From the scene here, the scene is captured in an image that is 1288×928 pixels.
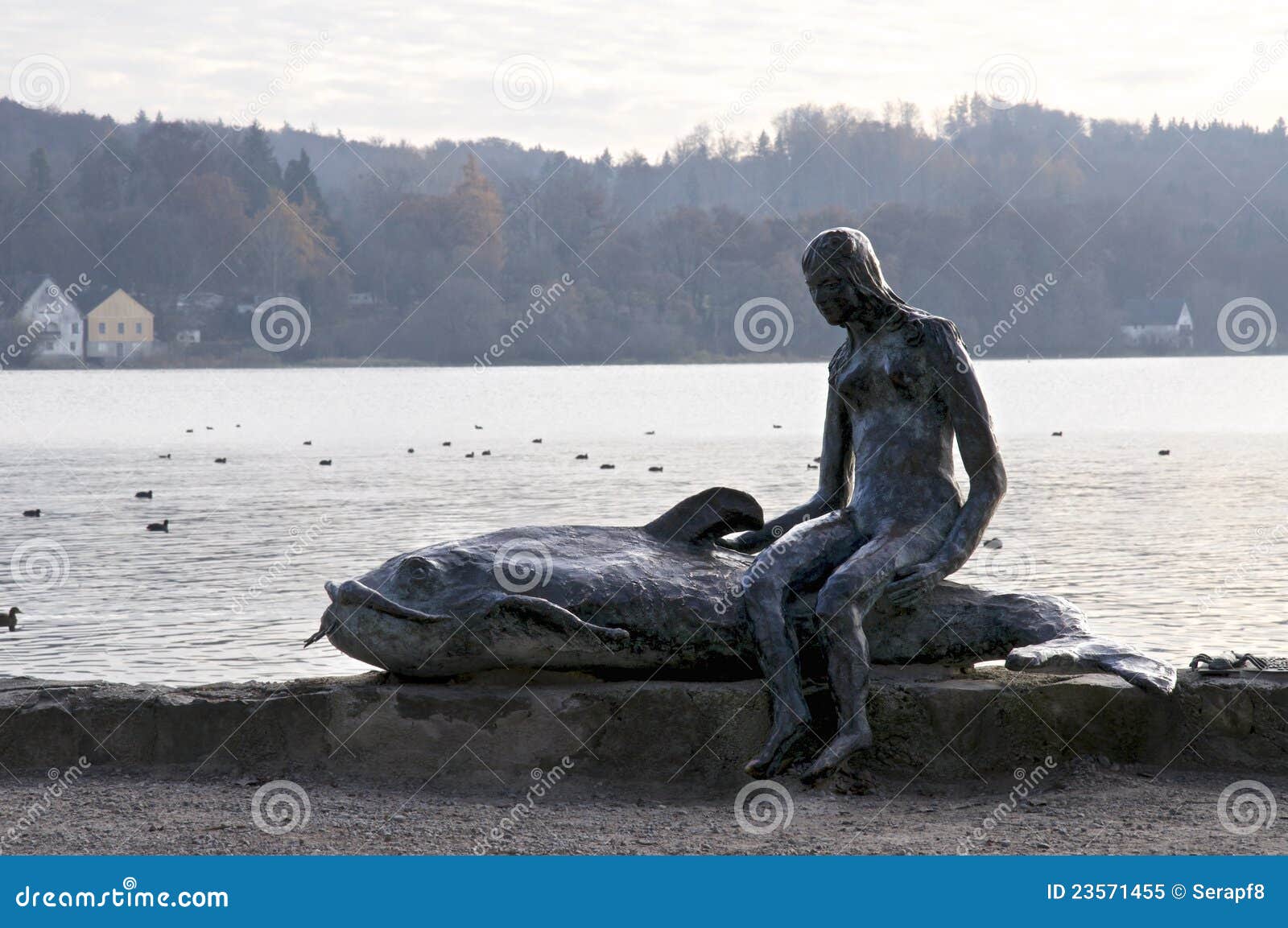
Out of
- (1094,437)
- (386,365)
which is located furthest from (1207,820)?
(386,365)

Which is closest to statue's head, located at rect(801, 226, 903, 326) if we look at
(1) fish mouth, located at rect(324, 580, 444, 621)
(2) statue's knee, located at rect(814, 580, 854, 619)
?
(2) statue's knee, located at rect(814, 580, 854, 619)

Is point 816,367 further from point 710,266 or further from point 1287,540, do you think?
point 1287,540

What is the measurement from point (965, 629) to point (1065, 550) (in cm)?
1242

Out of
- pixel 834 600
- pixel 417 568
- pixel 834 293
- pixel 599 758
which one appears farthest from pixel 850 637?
pixel 417 568

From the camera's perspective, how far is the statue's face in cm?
686

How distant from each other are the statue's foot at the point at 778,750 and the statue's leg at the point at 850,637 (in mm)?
154

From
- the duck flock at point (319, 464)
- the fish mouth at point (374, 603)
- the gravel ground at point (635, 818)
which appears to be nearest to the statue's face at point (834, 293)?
the gravel ground at point (635, 818)

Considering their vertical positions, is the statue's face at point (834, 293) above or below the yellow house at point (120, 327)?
above

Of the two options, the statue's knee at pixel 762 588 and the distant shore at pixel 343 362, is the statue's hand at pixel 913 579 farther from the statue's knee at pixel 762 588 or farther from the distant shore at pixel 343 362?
the distant shore at pixel 343 362

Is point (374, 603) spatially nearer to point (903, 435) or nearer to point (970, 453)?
point (903, 435)

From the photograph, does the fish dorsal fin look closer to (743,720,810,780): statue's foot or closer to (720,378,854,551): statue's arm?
(720,378,854,551): statue's arm

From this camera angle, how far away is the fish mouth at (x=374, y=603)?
668 cm

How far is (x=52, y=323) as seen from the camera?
321 ft

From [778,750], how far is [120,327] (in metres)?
95.6
